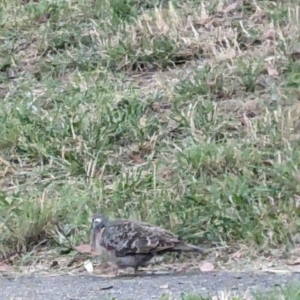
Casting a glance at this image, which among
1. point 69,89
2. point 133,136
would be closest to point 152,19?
point 69,89

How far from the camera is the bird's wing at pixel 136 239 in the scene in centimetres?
593

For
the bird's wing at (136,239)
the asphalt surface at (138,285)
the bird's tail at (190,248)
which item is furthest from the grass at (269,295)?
the bird's tail at (190,248)

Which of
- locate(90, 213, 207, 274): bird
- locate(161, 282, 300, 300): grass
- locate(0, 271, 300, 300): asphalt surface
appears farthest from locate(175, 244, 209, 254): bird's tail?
locate(161, 282, 300, 300): grass

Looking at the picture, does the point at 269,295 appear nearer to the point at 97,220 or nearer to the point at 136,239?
the point at 136,239

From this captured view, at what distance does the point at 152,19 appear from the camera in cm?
955

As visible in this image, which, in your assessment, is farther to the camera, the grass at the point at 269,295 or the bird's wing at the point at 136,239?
the bird's wing at the point at 136,239

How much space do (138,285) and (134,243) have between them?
1.08 ft

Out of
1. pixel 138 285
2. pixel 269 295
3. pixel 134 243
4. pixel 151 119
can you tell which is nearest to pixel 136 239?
pixel 134 243

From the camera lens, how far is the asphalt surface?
5.44 m

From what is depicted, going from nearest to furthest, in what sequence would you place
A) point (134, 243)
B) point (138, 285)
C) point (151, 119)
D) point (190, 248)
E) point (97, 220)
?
point (138, 285) → point (134, 243) → point (190, 248) → point (97, 220) → point (151, 119)

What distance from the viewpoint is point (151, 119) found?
827 centimetres

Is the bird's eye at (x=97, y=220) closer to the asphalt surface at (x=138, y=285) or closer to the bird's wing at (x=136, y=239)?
the bird's wing at (x=136, y=239)

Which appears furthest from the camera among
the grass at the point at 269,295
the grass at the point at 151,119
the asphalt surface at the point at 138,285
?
the grass at the point at 151,119

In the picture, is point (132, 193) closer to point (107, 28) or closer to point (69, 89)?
point (69, 89)
